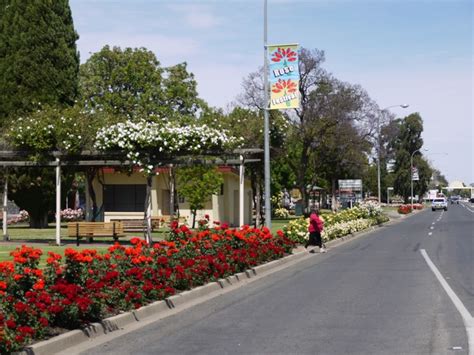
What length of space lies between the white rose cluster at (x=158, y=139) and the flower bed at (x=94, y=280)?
8176 millimetres

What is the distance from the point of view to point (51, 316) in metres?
9.49

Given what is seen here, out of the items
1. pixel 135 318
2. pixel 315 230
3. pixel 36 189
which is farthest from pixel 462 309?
pixel 36 189

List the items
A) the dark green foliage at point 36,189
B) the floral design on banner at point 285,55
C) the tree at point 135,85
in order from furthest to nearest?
the tree at point 135,85 < the dark green foliage at point 36,189 < the floral design on banner at point 285,55

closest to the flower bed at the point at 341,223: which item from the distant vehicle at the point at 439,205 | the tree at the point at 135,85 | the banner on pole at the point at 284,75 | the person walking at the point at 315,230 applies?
the person walking at the point at 315,230

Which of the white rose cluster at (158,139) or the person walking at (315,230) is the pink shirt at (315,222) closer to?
the person walking at (315,230)

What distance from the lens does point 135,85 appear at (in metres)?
57.2

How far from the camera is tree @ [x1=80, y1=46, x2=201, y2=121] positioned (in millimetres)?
56375

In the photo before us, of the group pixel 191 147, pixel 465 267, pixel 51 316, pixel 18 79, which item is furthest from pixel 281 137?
pixel 51 316

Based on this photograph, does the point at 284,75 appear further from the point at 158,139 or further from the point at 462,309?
the point at 462,309

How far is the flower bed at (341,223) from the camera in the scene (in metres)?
28.3

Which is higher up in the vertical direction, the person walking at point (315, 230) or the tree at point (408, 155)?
the tree at point (408, 155)

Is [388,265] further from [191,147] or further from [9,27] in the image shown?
[9,27]

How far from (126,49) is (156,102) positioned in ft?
16.1

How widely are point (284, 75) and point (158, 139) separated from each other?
4.69 m
